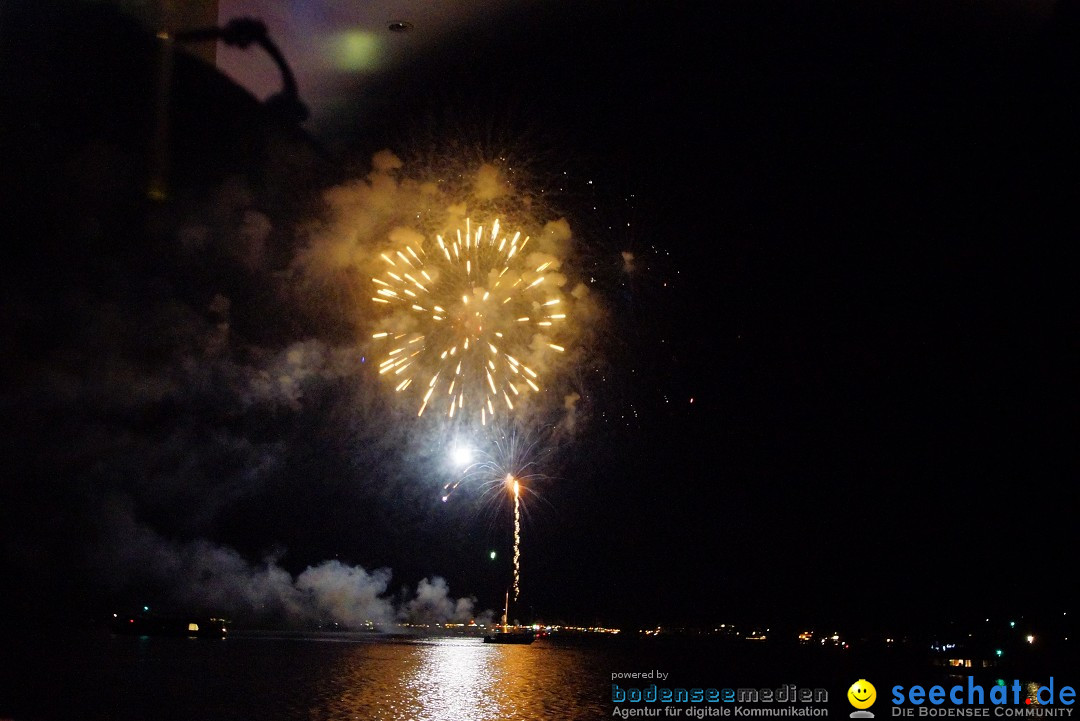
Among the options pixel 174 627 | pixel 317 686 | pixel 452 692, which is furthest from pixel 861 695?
pixel 174 627

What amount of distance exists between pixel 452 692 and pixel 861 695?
21.4m

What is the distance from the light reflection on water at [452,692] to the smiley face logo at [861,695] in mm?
11017

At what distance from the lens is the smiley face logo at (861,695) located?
3785 cm

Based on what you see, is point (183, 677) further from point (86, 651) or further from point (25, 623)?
point (25, 623)

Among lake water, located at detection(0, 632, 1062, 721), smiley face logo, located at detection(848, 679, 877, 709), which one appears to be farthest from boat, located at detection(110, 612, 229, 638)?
smiley face logo, located at detection(848, 679, 877, 709)

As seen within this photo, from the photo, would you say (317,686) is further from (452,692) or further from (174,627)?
(174,627)

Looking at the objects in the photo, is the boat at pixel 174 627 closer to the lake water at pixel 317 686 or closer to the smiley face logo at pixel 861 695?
the lake water at pixel 317 686

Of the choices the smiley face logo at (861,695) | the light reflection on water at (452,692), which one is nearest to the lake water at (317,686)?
the light reflection on water at (452,692)

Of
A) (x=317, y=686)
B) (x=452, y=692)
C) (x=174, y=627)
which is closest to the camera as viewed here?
(x=452, y=692)

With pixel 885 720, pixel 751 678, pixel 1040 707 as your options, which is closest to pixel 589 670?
pixel 751 678

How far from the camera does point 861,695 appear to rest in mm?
40812

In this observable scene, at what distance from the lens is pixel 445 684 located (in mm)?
53750

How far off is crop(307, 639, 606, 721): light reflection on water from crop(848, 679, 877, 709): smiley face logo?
11.0 meters

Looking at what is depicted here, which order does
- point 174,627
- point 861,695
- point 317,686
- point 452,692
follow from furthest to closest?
point 174,627 < point 317,686 < point 452,692 < point 861,695
